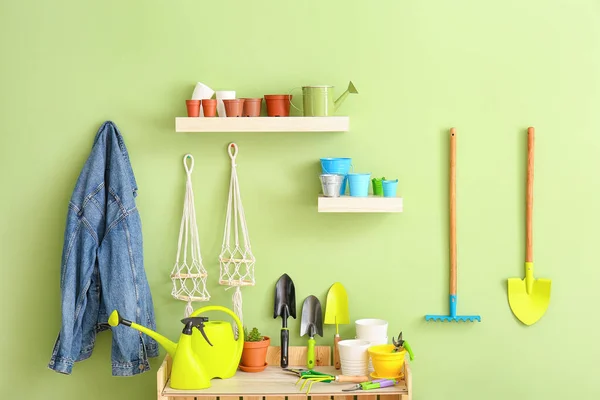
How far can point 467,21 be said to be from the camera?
11.0ft

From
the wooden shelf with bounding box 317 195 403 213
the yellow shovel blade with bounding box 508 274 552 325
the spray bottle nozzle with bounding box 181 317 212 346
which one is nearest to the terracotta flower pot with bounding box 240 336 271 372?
the spray bottle nozzle with bounding box 181 317 212 346

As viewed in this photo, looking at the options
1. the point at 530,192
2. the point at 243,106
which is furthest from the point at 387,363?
the point at 243,106

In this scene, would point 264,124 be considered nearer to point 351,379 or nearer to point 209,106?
point 209,106

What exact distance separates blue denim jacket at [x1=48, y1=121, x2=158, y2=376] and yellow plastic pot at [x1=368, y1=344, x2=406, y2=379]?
0.93 m

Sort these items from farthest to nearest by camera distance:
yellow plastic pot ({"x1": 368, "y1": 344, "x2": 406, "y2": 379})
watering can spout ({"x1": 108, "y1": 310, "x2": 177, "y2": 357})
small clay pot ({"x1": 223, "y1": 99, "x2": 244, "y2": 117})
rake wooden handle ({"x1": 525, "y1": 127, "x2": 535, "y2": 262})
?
rake wooden handle ({"x1": 525, "y1": 127, "x2": 535, "y2": 262}) < small clay pot ({"x1": 223, "y1": 99, "x2": 244, "y2": 117}) < yellow plastic pot ({"x1": 368, "y1": 344, "x2": 406, "y2": 379}) < watering can spout ({"x1": 108, "y1": 310, "x2": 177, "y2": 357})

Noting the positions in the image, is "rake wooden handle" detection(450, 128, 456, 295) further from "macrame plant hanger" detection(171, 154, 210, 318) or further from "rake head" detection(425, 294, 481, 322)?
"macrame plant hanger" detection(171, 154, 210, 318)

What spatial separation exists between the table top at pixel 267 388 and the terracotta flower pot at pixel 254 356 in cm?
5

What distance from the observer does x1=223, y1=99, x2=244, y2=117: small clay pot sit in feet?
10.5

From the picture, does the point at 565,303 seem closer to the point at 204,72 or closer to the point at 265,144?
the point at 265,144

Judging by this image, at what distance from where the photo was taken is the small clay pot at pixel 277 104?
324 centimetres

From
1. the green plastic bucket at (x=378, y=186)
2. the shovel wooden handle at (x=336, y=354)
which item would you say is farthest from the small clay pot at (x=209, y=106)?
the shovel wooden handle at (x=336, y=354)

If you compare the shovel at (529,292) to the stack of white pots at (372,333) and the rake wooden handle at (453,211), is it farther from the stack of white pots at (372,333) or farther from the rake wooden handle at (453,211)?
Result: the stack of white pots at (372,333)

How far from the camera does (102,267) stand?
10.6 ft

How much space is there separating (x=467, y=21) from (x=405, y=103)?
42 cm
